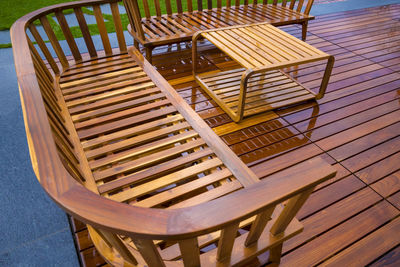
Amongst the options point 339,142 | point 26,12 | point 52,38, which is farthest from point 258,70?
point 26,12

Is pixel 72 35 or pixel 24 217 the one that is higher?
pixel 72 35

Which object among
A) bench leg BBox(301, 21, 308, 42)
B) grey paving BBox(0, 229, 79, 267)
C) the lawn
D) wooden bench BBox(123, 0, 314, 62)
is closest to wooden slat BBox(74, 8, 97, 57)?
wooden bench BBox(123, 0, 314, 62)

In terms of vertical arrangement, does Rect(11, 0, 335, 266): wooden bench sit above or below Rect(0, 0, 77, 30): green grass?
above

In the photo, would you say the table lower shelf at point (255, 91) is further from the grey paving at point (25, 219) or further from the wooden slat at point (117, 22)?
the grey paving at point (25, 219)

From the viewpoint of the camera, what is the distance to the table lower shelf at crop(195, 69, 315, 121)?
215 centimetres

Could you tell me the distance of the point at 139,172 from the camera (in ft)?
3.90

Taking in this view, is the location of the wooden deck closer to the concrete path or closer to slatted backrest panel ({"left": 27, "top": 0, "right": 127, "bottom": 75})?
the concrete path

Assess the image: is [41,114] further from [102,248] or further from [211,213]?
[211,213]

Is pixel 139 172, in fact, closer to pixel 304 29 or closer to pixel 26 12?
pixel 304 29

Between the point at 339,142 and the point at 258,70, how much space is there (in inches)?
29.5

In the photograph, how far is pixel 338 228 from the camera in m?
1.39

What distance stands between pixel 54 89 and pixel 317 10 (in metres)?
3.92

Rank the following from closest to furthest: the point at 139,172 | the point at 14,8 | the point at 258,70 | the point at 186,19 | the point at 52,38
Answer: the point at 139,172 → the point at 52,38 → the point at 258,70 → the point at 186,19 → the point at 14,8

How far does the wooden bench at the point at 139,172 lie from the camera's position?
0.58m
